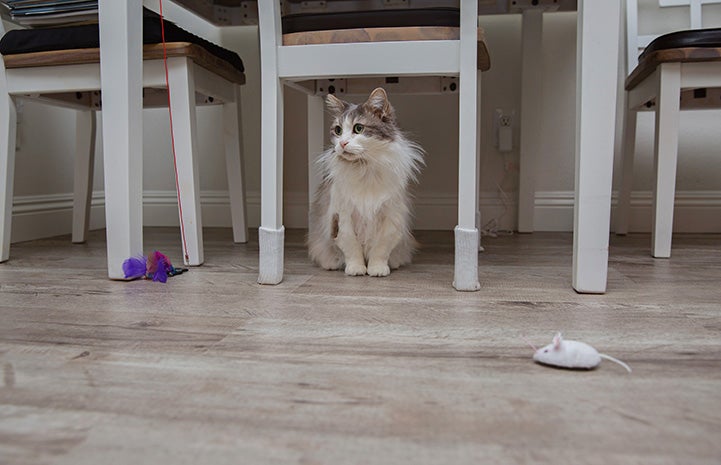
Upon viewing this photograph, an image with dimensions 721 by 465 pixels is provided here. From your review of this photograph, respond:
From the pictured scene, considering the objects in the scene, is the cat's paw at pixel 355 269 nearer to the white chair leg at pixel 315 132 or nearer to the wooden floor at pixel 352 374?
the wooden floor at pixel 352 374

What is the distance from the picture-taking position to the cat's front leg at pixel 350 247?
150 cm

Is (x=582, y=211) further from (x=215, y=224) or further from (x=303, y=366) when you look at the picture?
(x=215, y=224)

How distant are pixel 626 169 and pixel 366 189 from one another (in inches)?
54.2

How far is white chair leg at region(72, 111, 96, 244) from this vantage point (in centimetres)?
214

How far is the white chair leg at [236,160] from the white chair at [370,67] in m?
0.70

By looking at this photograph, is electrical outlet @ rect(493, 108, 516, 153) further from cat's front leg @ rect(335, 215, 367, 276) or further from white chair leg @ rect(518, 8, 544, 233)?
cat's front leg @ rect(335, 215, 367, 276)

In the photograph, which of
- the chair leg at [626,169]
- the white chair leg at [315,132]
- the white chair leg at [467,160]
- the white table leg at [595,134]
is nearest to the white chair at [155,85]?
the white chair leg at [315,132]

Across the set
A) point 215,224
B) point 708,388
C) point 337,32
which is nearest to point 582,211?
point 708,388

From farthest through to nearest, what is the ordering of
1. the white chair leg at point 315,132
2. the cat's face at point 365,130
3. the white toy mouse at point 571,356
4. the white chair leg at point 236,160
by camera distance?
the white chair leg at point 236,160, the white chair leg at point 315,132, the cat's face at point 365,130, the white toy mouse at point 571,356

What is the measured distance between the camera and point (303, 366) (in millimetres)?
781

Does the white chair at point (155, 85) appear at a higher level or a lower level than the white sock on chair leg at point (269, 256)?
higher

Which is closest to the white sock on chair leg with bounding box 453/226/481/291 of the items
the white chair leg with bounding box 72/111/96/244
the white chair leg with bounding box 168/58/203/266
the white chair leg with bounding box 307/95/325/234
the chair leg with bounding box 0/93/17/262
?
the white chair leg with bounding box 307/95/325/234

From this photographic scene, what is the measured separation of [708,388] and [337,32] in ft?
3.41

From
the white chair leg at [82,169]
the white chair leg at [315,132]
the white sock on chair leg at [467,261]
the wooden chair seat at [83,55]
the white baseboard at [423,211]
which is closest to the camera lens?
the white sock on chair leg at [467,261]
